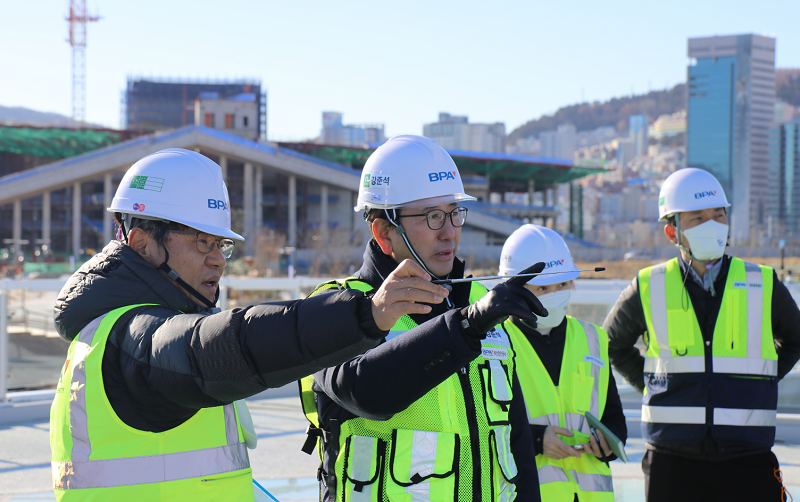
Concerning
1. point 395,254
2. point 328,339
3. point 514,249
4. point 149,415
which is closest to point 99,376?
point 149,415

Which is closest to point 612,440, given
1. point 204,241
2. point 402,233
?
point 402,233

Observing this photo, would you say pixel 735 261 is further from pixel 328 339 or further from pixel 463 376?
pixel 328 339

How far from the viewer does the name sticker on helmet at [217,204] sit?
91.8 inches

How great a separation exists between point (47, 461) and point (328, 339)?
603 cm

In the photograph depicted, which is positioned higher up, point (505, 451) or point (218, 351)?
point (218, 351)

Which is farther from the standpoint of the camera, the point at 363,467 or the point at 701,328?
the point at 701,328

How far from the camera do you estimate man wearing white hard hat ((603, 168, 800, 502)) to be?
3.81 metres

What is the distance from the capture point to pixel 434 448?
2.34 meters

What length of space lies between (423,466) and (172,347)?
99 centimetres

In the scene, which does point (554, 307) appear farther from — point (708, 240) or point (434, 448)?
point (434, 448)

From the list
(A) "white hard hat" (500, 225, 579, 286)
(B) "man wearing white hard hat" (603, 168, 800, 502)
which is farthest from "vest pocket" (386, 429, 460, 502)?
(B) "man wearing white hard hat" (603, 168, 800, 502)

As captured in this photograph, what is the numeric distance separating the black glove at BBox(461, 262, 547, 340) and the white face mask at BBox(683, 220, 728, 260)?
267cm

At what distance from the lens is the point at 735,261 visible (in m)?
4.14

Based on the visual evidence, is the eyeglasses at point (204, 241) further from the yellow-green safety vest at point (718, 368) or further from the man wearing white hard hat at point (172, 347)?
the yellow-green safety vest at point (718, 368)
